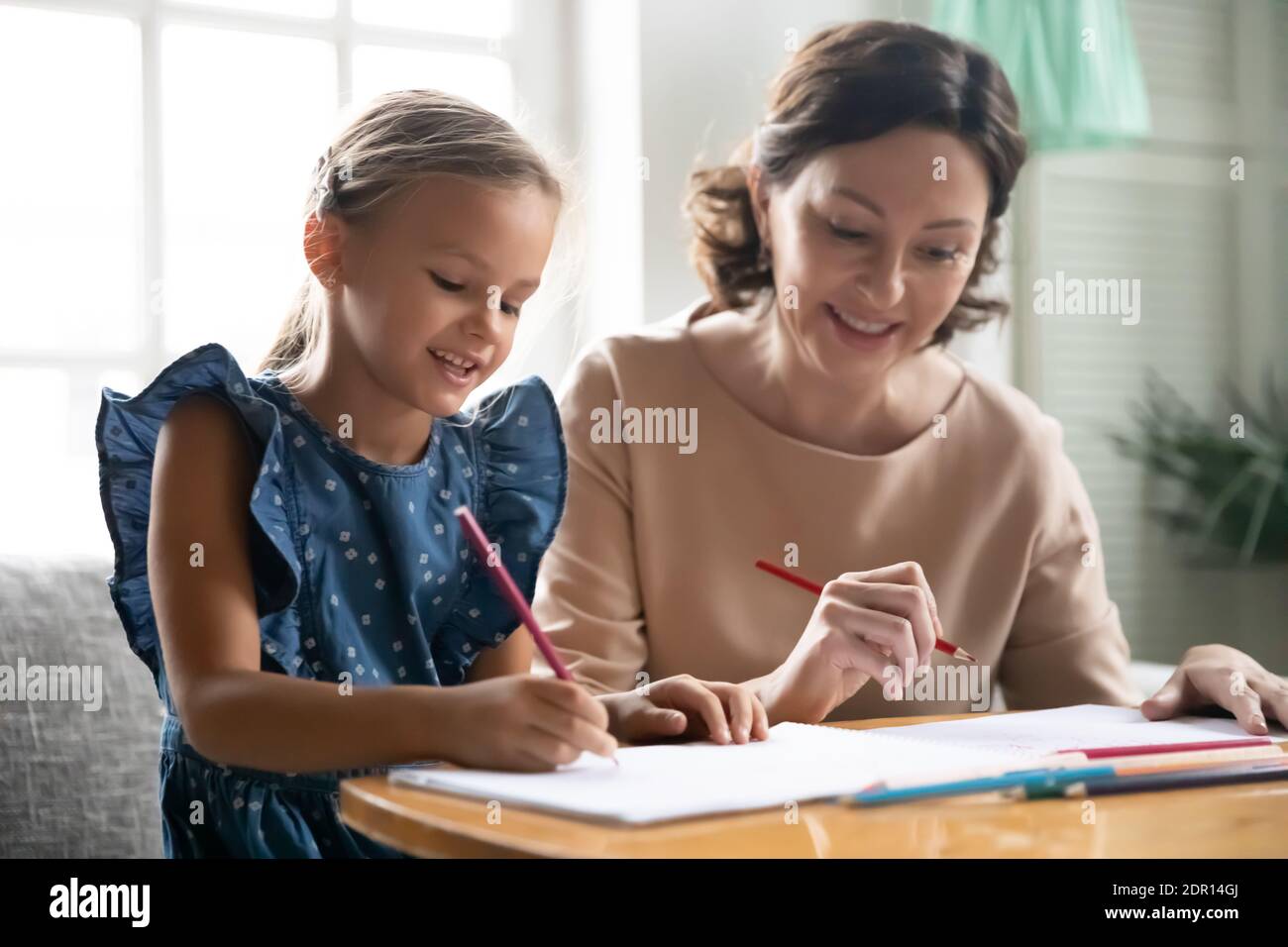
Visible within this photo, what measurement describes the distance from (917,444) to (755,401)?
181mm

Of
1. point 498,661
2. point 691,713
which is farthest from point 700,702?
point 498,661

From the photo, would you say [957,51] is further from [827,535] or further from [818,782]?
[818,782]

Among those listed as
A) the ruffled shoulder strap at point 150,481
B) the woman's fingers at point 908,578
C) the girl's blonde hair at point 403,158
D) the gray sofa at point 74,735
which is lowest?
the gray sofa at point 74,735

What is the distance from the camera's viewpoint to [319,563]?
978 mm

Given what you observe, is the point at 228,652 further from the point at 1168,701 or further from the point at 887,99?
the point at 887,99

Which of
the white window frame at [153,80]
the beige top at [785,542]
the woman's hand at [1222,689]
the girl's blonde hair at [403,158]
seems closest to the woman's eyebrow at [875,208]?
the beige top at [785,542]

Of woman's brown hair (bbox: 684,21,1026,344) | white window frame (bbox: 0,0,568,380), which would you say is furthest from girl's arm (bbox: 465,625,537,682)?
white window frame (bbox: 0,0,568,380)

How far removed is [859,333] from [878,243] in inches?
3.9

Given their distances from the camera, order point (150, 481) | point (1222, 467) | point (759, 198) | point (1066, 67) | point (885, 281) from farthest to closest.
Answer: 1. point (1222, 467)
2. point (1066, 67)
3. point (759, 198)
4. point (885, 281)
5. point (150, 481)

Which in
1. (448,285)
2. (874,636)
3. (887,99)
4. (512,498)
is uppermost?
(887,99)

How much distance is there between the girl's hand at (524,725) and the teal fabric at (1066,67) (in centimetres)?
197

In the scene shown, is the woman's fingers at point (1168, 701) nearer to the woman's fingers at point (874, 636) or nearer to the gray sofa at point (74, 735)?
the woman's fingers at point (874, 636)

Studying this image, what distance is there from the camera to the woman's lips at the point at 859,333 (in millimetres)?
1415

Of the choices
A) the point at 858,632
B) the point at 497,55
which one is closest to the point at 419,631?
the point at 858,632
